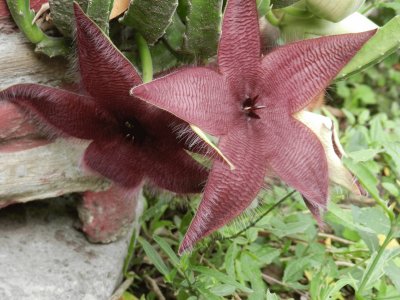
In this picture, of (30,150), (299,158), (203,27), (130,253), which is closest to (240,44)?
(203,27)

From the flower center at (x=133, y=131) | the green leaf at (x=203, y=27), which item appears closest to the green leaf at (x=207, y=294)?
the flower center at (x=133, y=131)

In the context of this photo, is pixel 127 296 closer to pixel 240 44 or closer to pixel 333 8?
pixel 240 44

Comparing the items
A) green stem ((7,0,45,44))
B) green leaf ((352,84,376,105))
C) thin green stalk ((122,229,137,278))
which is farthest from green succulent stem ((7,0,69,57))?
green leaf ((352,84,376,105))

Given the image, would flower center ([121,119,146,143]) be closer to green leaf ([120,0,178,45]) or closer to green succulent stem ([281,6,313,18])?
green leaf ([120,0,178,45])

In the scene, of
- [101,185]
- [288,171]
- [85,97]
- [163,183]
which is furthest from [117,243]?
[288,171]

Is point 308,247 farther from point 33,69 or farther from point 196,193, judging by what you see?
point 33,69

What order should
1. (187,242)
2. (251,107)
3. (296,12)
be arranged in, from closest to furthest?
(187,242)
(251,107)
(296,12)
